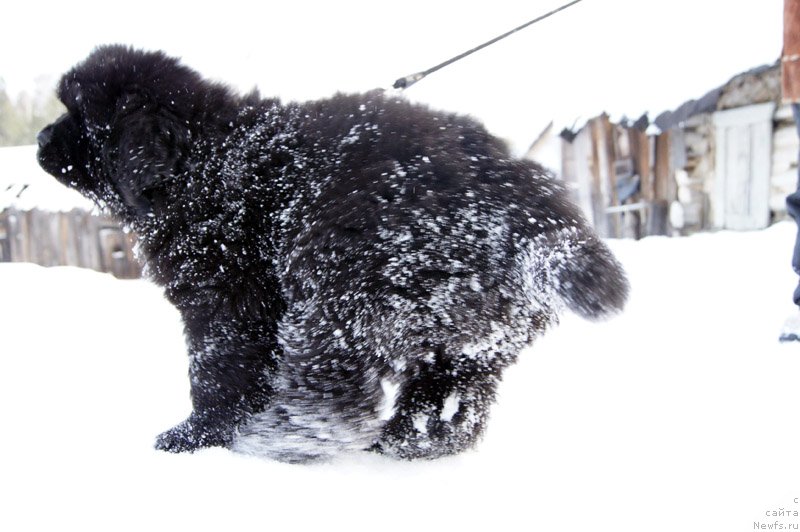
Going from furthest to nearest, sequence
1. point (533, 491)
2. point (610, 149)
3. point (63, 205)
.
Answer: point (63, 205) → point (610, 149) → point (533, 491)

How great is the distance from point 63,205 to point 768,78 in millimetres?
14437

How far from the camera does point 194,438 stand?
169 centimetres

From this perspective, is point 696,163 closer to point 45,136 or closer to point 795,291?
point 795,291

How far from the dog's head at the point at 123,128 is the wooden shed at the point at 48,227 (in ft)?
39.6

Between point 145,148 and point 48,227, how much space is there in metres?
14.5

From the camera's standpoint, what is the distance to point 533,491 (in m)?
1.36

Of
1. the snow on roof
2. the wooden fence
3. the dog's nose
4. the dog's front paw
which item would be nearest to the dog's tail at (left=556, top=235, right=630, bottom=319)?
the dog's front paw

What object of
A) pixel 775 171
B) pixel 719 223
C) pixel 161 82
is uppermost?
pixel 161 82

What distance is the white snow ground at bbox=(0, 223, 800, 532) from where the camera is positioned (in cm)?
124

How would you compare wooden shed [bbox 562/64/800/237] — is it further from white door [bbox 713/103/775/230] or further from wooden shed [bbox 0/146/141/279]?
wooden shed [bbox 0/146/141/279]

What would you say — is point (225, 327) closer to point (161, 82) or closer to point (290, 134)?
point (290, 134)

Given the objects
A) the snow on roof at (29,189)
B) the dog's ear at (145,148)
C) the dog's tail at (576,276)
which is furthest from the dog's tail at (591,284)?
the snow on roof at (29,189)

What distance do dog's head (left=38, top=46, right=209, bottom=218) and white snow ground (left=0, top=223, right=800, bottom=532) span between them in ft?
2.55

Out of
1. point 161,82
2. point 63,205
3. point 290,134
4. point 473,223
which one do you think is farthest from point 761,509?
point 63,205
